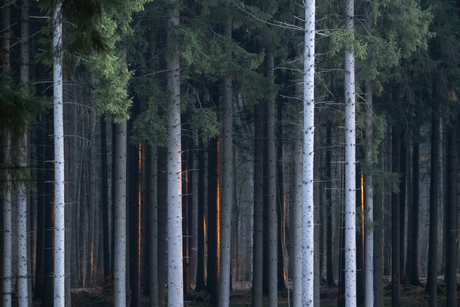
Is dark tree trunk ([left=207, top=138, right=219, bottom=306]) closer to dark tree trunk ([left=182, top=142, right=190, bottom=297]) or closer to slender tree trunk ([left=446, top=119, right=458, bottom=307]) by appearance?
dark tree trunk ([left=182, top=142, right=190, bottom=297])

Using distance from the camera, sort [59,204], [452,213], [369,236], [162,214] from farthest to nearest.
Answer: [162,214], [452,213], [369,236], [59,204]

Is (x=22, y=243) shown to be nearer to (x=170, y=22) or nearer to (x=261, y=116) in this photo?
(x=170, y=22)

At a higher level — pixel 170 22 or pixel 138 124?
pixel 170 22

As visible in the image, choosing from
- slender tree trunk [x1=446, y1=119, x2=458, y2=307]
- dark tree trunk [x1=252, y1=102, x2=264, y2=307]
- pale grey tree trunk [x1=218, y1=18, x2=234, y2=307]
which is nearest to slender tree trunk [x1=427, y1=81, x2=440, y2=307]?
slender tree trunk [x1=446, y1=119, x2=458, y2=307]

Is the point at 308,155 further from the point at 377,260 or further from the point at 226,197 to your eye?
the point at 377,260

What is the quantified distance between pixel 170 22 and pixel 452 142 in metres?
11.4

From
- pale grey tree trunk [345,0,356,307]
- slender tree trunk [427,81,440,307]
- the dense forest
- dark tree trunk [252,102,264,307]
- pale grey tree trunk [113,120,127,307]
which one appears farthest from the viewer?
slender tree trunk [427,81,440,307]

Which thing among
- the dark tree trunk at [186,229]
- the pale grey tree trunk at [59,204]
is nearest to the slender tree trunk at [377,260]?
the dark tree trunk at [186,229]

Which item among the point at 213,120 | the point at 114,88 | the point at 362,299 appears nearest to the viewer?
the point at 114,88

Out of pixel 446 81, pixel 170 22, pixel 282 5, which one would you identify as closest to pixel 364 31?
pixel 282 5

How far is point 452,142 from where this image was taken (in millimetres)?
18406

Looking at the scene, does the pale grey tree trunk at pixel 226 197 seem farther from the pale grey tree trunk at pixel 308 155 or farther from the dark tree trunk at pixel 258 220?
the pale grey tree trunk at pixel 308 155

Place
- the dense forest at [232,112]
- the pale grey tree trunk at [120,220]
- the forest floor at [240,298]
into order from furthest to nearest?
1. the forest floor at [240,298]
2. the pale grey tree trunk at [120,220]
3. the dense forest at [232,112]

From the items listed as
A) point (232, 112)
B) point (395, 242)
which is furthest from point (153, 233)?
point (395, 242)
